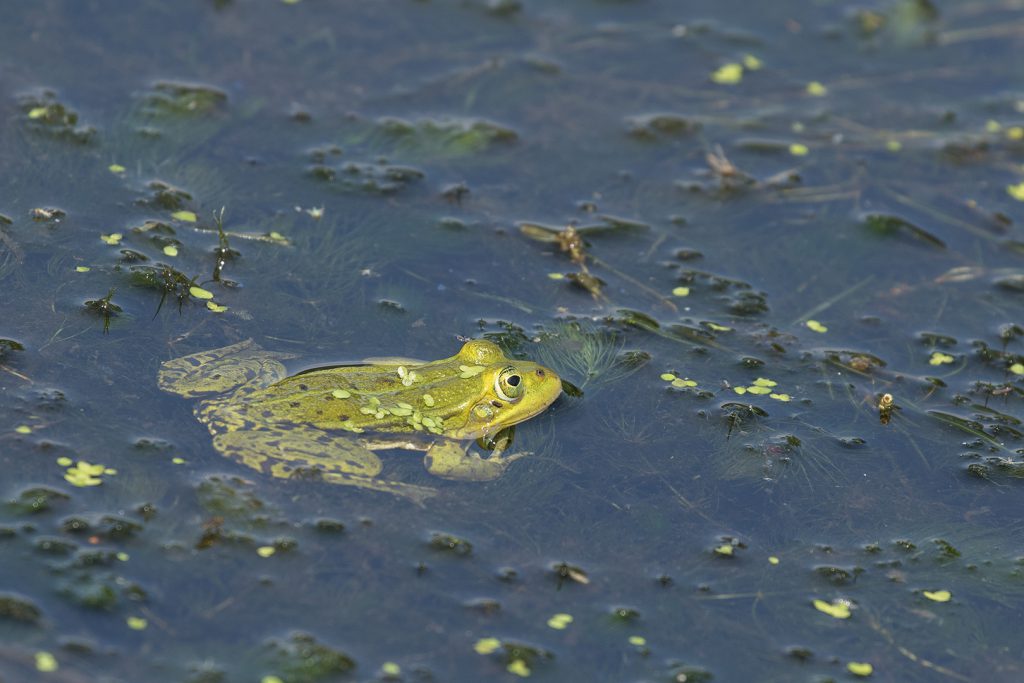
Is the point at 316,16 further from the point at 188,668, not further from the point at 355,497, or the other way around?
the point at 188,668

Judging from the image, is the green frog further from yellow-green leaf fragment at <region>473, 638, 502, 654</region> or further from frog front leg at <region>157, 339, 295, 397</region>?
yellow-green leaf fragment at <region>473, 638, 502, 654</region>

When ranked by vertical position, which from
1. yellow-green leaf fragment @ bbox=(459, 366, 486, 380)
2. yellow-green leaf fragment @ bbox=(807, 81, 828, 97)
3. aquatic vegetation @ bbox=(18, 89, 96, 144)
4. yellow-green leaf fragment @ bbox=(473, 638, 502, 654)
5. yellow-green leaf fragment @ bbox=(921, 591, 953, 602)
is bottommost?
yellow-green leaf fragment @ bbox=(473, 638, 502, 654)

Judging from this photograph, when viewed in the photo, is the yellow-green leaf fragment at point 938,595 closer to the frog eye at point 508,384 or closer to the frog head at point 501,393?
the frog head at point 501,393

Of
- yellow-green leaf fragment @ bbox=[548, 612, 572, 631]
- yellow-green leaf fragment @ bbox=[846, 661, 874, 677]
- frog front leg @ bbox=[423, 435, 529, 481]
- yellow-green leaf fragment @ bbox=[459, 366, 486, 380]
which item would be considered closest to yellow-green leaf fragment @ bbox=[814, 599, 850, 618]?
yellow-green leaf fragment @ bbox=[846, 661, 874, 677]

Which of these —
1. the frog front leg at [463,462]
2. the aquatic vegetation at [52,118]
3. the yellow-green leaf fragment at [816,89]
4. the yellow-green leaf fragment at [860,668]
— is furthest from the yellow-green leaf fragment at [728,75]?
the yellow-green leaf fragment at [860,668]

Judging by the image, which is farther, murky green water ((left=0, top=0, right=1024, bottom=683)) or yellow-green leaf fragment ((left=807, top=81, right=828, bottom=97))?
yellow-green leaf fragment ((left=807, top=81, right=828, bottom=97))

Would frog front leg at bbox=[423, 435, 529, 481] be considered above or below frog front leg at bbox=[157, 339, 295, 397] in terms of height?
below

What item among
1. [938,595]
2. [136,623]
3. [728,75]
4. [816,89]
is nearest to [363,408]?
[136,623]
